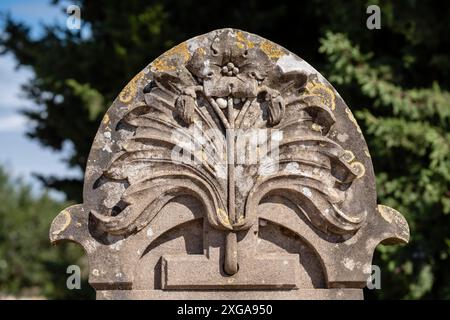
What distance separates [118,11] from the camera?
31.2 ft

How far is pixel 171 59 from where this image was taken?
4.62m

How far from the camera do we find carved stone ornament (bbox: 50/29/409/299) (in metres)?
4.45

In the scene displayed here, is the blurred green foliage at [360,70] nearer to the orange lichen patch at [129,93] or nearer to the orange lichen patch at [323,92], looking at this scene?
the orange lichen patch at [323,92]

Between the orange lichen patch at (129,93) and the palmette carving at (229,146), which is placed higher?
the orange lichen patch at (129,93)

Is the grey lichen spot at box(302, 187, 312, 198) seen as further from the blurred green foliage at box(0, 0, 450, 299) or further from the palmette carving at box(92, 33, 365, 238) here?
the blurred green foliage at box(0, 0, 450, 299)

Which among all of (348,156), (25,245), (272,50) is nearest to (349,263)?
(348,156)

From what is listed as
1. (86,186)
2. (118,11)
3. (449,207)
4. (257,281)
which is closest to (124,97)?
(86,186)

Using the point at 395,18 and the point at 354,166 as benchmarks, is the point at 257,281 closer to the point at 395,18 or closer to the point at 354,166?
the point at 354,166

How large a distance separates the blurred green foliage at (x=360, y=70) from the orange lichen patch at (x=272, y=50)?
320 centimetres

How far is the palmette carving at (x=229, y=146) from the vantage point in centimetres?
446
